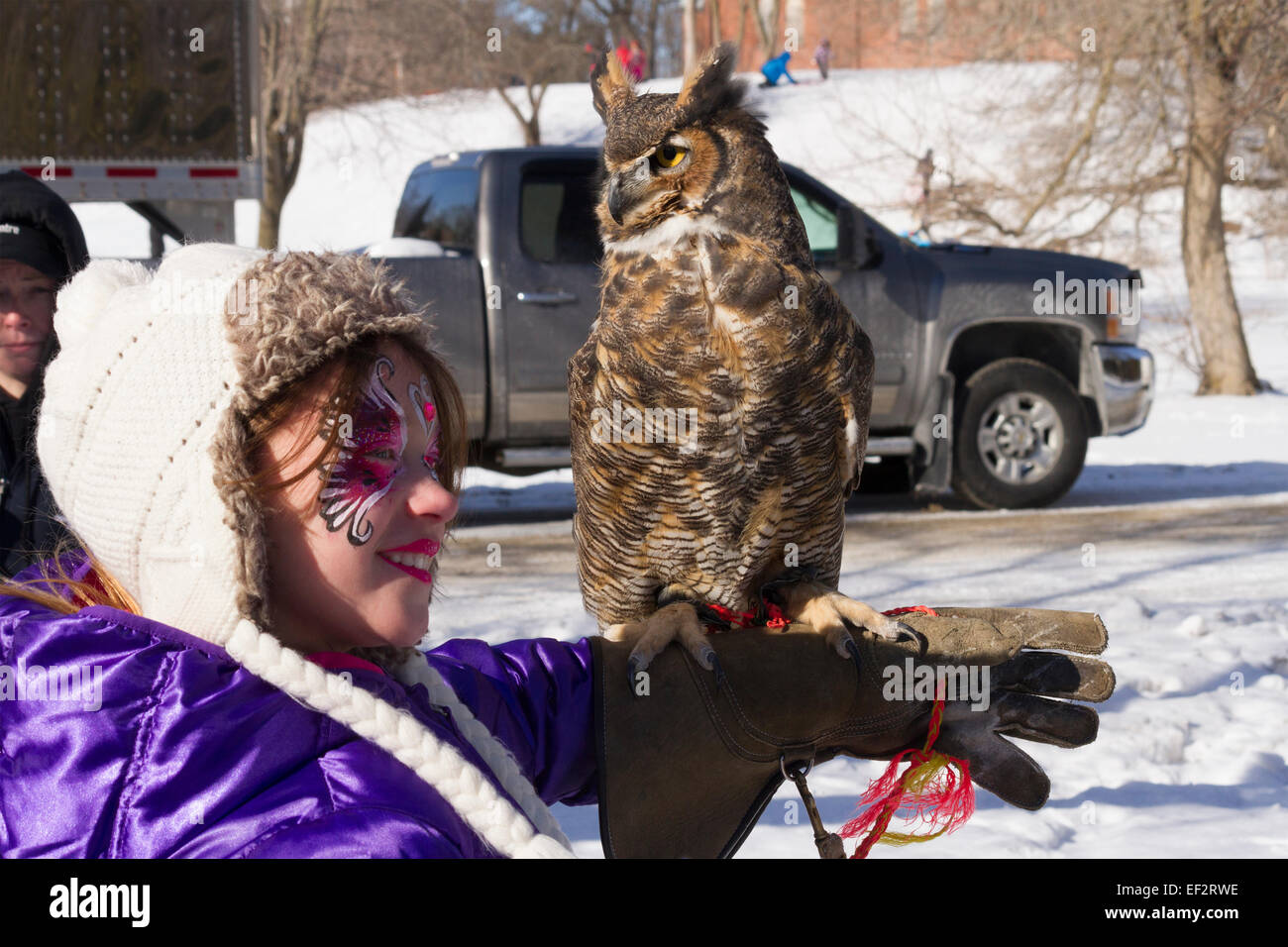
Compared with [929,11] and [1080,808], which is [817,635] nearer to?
[1080,808]

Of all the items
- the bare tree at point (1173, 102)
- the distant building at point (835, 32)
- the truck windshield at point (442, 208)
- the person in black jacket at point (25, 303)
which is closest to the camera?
the person in black jacket at point (25, 303)

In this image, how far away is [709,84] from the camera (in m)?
2.56

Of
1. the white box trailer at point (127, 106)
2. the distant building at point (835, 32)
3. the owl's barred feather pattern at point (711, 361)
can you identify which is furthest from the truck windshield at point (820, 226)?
the distant building at point (835, 32)

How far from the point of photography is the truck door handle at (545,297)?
24.9 feet

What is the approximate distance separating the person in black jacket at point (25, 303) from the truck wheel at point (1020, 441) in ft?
21.7

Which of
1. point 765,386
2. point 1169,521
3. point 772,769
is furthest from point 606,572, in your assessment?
point 1169,521

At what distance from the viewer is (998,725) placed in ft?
7.42

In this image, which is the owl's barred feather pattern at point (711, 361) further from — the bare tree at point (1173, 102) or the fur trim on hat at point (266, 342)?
the bare tree at point (1173, 102)

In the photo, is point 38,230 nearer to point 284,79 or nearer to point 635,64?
point 635,64

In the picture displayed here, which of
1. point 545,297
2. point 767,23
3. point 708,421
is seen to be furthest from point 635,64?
point 767,23

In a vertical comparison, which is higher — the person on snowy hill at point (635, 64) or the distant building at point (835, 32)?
the distant building at point (835, 32)
